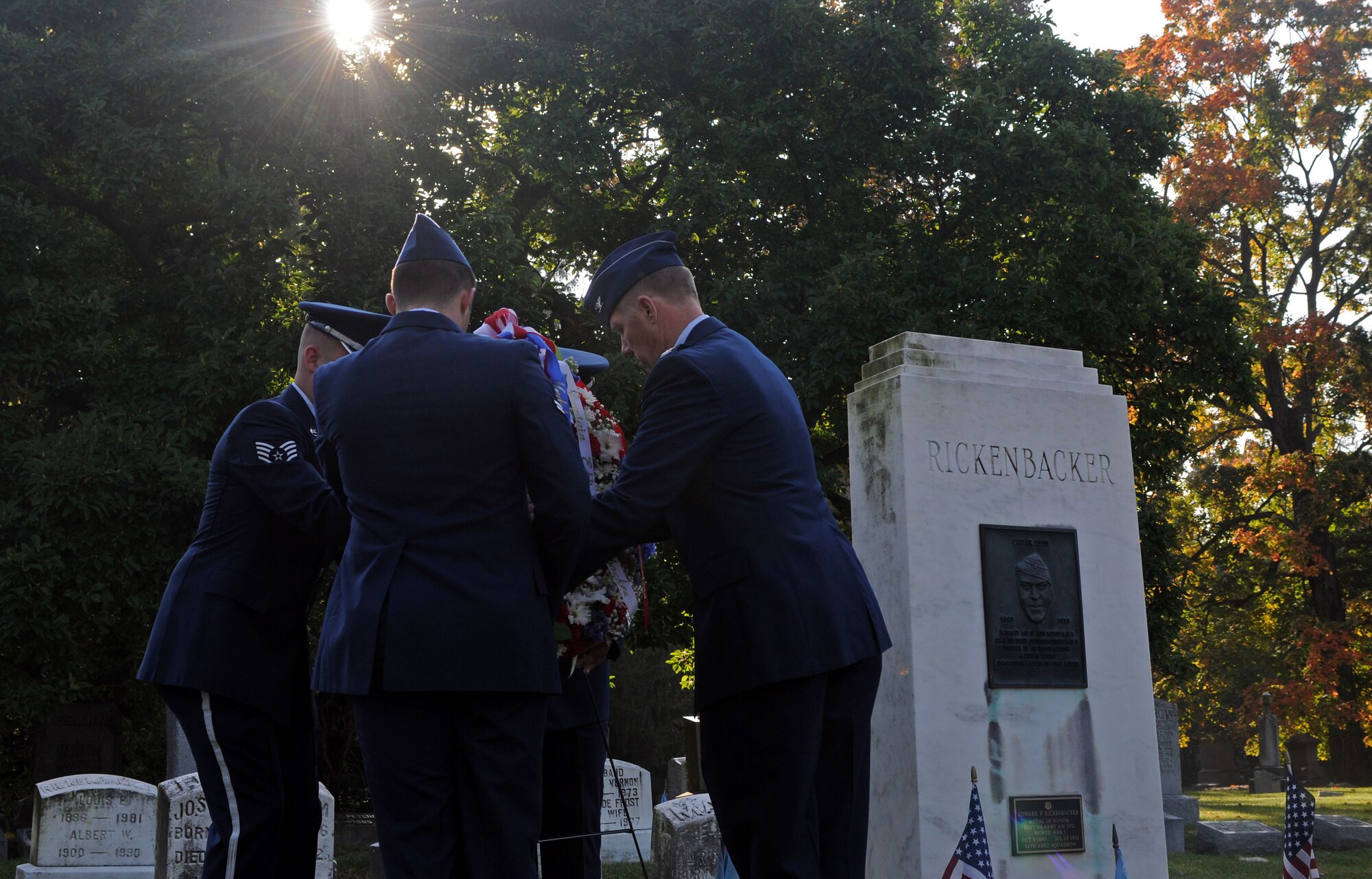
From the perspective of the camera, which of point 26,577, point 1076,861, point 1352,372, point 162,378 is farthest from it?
point 1352,372

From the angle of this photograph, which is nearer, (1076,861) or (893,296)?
(1076,861)

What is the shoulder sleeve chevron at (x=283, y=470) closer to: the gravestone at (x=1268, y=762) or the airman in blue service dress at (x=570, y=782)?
the airman in blue service dress at (x=570, y=782)

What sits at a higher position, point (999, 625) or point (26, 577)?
point (26, 577)

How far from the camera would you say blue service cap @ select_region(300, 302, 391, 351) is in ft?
14.8

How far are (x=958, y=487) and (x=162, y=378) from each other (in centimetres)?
990

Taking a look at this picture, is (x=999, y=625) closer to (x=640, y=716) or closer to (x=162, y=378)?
(x=162, y=378)

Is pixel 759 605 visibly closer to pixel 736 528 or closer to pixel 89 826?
pixel 736 528

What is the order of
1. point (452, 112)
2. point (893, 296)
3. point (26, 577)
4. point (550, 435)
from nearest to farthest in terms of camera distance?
point (550, 435), point (26, 577), point (893, 296), point (452, 112)

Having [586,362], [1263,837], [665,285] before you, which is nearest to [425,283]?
[665,285]

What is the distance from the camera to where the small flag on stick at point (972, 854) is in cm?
548

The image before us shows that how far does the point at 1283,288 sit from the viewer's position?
26812mm

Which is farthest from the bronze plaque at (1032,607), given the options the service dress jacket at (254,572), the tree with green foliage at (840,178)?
the tree with green foliage at (840,178)

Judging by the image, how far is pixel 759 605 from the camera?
3543 mm

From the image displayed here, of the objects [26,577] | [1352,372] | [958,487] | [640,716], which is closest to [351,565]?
[958,487]
